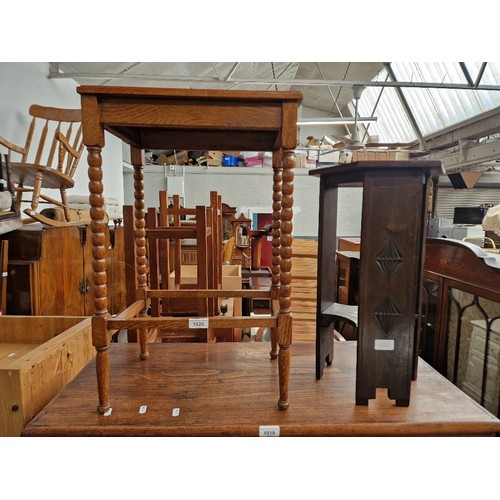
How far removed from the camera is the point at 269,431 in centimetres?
105

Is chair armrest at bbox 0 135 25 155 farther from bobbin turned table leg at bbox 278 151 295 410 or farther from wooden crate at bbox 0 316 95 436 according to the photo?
bobbin turned table leg at bbox 278 151 295 410

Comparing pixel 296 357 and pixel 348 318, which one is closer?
pixel 348 318

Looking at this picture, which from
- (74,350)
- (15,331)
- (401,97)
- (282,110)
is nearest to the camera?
(282,110)

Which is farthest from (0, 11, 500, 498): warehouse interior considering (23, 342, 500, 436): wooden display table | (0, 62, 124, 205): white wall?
(23, 342, 500, 436): wooden display table

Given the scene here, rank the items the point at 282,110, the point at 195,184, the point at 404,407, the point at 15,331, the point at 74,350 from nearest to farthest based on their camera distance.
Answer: the point at 282,110 < the point at 404,407 < the point at 74,350 < the point at 15,331 < the point at 195,184

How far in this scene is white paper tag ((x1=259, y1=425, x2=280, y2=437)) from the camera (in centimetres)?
105

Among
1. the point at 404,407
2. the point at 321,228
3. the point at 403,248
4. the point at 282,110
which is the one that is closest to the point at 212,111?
the point at 282,110

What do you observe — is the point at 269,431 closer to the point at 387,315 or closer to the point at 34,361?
the point at 387,315

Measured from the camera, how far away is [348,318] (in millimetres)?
1239

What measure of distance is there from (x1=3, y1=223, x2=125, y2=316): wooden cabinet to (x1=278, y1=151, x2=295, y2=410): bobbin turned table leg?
1.54m

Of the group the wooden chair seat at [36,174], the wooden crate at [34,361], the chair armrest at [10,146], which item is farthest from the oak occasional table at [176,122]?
the chair armrest at [10,146]

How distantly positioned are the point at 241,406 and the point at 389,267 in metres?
0.70

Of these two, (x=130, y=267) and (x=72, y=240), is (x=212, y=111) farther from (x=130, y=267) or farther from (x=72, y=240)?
(x=72, y=240)

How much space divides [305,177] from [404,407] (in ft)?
24.3
